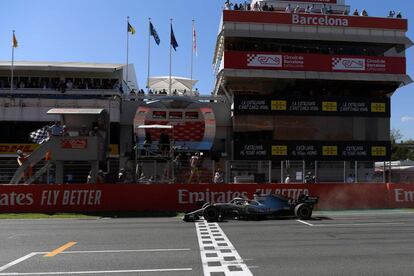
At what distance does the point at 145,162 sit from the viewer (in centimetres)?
2714

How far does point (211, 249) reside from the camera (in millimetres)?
11078

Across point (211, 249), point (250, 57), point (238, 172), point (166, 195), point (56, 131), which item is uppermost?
point (250, 57)

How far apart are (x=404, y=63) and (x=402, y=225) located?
95.9ft

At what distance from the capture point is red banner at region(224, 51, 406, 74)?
40281 mm

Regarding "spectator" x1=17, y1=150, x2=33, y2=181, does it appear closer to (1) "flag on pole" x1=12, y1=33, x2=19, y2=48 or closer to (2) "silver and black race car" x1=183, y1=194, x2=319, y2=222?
(2) "silver and black race car" x1=183, y1=194, x2=319, y2=222

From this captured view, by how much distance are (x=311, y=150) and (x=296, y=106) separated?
138 inches

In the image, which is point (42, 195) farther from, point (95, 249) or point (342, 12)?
point (342, 12)

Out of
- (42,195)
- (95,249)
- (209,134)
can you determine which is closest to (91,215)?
(42,195)

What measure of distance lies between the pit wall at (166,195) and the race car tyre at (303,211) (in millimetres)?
5285

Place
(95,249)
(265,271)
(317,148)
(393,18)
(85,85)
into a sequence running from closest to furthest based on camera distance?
(265,271), (95,249), (317,148), (393,18), (85,85)

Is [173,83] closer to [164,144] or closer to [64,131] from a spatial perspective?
[164,144]

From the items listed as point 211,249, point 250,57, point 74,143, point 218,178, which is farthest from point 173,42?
point 211,249

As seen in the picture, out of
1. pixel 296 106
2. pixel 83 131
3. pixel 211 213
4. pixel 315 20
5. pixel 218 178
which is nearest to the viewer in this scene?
pixel 211 213

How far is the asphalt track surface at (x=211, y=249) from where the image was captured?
8.83m
